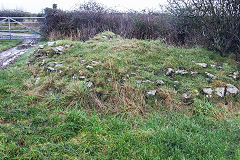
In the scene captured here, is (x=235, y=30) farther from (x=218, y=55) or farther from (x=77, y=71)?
(x=77, y=71)

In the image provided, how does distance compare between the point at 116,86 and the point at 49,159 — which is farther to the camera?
the point at 116,86

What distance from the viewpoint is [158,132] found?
329 centimetres

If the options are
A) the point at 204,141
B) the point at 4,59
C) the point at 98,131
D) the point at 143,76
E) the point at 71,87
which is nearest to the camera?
the point at 204,141

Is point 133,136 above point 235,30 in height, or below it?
below

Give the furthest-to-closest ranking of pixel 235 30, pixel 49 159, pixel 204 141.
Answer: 1. pixel 235 30
2. pixel 204 141
3. pixel 49 159

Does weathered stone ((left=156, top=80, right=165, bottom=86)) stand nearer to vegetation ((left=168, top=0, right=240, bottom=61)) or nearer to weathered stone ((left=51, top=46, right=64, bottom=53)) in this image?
vegetation ((left=168, top=0, right=240, bottom=61))

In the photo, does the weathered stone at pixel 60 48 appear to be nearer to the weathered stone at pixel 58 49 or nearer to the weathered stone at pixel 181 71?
the weathered stone at pixel 58 49

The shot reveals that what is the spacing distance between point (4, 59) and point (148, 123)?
25.0 feet

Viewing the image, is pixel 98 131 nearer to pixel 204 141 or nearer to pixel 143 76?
pixel 204 141

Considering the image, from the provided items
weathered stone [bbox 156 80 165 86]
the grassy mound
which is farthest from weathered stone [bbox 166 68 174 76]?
weathered stone [bbox 156 80 165 86]

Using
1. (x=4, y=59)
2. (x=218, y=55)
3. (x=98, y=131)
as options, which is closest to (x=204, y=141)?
(x=98, y=131)

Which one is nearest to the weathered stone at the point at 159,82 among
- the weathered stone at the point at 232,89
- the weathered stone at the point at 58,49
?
the weathered stone at the point at 232,89

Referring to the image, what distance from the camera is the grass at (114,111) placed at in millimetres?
3004

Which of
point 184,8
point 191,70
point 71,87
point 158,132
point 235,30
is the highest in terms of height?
point 184,8
